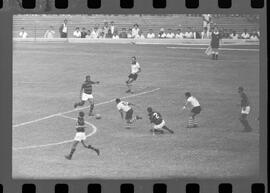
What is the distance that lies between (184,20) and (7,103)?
2912mm

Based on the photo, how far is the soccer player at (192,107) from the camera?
447 inches

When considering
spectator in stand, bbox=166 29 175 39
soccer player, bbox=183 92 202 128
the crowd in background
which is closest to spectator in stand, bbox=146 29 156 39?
the crowd in background

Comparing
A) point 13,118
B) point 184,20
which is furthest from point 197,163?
point 13,118

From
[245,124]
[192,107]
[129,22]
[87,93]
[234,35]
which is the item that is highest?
[129,22]

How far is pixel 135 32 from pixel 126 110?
1.21 metres

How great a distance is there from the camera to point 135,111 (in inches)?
449

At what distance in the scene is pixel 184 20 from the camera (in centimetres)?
1114

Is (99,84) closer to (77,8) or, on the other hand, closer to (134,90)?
(134,90)

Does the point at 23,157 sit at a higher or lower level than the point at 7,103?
lower

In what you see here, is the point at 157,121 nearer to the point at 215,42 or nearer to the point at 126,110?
the point at 126,110

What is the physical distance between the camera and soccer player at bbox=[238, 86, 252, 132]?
437 inches

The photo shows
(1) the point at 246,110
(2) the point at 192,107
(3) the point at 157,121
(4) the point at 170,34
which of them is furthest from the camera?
(4) the point at 170,34

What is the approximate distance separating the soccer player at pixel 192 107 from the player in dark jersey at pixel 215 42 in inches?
27.5

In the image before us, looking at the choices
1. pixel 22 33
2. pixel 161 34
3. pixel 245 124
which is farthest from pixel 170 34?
pixel 22 33
